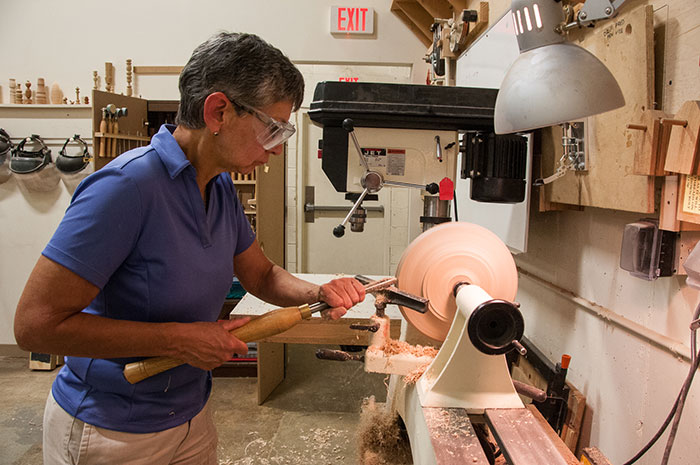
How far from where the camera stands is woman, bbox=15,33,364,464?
0.83m

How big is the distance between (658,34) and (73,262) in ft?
4.22

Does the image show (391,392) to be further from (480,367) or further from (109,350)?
(109,350)

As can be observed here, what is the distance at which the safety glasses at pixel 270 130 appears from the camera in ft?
3.14

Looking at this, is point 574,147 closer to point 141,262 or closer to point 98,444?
point 141,262

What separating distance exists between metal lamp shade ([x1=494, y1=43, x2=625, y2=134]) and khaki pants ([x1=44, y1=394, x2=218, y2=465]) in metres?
1.00

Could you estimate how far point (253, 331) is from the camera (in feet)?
3.25

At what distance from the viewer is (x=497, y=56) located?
1882 mm

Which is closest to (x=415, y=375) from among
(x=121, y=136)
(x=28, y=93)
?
(x=121, y=136)

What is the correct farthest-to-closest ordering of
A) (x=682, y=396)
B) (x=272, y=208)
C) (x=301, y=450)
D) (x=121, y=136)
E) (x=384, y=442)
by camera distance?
(x=121, y=136), (x=272, y=208), (x=301, y=450), (x=384, y=442), (x=682, y=396)

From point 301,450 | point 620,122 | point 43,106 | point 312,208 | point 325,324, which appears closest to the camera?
point 620,122

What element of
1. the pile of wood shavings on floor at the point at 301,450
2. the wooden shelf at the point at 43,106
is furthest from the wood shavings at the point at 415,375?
the wooden shelf at the point at 43,106

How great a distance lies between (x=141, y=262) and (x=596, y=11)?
1041 millimetres

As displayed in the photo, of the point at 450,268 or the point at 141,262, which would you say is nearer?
the point at 141,262

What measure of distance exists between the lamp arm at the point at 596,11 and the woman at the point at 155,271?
0.59 m
